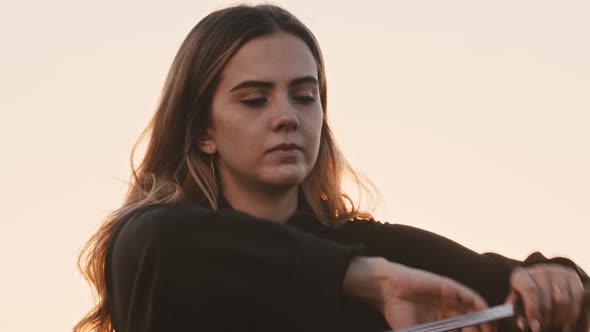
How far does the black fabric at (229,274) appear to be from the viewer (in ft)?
10.5

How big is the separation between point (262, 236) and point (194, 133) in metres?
1.73

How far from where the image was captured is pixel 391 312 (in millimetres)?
3209

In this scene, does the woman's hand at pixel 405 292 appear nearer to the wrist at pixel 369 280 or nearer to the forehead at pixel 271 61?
the wrist at pixel 369 280

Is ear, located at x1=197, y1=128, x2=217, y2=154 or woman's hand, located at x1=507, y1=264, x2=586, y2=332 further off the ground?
ear, located at x1=197, y1=128, x2=217, y2=154

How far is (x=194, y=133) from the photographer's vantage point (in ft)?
16.0

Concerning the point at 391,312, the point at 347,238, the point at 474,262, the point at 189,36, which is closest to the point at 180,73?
the point at 189,36

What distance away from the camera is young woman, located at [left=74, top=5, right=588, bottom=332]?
318 centimetres

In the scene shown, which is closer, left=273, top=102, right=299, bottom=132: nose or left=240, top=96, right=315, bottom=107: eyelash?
left=273, top=102, right=299, bottom=132: nose

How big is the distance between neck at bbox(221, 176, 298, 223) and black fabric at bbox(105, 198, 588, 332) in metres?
1.03

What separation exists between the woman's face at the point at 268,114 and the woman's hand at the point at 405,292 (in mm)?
1190

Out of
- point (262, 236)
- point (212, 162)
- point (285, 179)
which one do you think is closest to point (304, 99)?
point (285, 179)

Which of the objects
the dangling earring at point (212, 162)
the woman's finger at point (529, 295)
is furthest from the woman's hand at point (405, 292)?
the dangling earring at point (212, 162)

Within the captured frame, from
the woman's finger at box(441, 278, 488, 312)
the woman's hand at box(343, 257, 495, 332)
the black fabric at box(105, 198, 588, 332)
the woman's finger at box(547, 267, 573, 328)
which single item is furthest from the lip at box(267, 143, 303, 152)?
the woman's finger at box(547, 267, 573, 328)

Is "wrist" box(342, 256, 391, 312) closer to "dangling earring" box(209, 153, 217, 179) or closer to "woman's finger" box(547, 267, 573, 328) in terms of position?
"woman's finger" box(547, 267, 573, 328)
